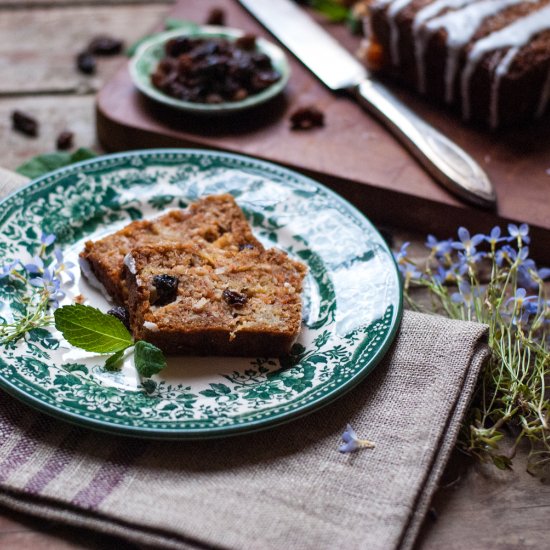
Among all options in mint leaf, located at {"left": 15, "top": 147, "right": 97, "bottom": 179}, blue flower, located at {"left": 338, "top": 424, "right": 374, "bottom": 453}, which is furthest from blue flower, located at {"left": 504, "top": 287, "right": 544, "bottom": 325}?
mint leaf, located at {"left": 15, "top": 147, "right": 97, "bottom": 179}

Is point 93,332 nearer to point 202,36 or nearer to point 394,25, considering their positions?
point 202,36

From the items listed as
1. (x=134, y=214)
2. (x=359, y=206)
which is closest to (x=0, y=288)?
(x=134, y=214)

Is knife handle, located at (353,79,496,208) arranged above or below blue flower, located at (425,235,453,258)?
above

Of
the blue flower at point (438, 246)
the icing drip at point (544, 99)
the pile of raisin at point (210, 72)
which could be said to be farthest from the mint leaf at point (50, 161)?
the icing drip at point (544, 99)

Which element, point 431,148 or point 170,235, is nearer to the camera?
point 170,235

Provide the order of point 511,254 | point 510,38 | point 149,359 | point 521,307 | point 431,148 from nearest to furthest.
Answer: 1. point 149,359
2. point 521,307
3. point 511,254
4. point 431,148
5. point 510,38

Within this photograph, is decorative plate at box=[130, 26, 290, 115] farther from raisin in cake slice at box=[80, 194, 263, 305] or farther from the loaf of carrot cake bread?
raisin in cake slice at box=[80, 194, 263, 305]

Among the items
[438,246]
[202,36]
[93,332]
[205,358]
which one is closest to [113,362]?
[93,332]
